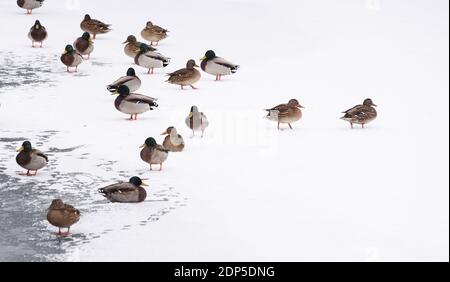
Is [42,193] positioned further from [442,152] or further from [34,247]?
[442,152]

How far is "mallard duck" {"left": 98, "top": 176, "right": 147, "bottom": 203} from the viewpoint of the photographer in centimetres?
1104

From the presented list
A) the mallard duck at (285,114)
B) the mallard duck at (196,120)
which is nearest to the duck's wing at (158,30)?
the mallard duck at (285,114)

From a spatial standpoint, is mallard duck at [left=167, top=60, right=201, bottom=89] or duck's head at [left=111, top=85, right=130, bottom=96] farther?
mallard duck at [left=167, top=60, right=201, bottom=89]

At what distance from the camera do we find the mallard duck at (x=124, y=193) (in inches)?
435

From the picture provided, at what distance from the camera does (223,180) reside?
12070mm

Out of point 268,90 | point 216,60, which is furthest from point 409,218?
point 216,60

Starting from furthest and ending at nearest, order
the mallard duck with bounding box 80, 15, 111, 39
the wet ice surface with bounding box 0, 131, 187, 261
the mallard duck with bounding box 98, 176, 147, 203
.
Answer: the mallard duck with bounding box 80, 15, 111, 39 → the mallard duck with bounding box 98, 176, 147, 203 → the wet ice surface with bounding box 0, 131, 187, 261

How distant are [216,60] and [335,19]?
683 cm

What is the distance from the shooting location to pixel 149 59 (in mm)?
18422

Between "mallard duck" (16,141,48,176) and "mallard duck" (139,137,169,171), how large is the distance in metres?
1.18

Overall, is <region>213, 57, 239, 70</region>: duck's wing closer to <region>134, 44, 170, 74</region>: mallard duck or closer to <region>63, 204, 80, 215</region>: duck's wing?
<region>134, 44, 170, 74</region>: mallard duck

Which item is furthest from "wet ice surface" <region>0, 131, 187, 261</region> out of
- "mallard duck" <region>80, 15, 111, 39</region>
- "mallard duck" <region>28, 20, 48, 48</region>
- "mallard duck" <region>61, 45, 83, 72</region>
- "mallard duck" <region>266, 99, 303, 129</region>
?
"mallard duck" <region>80, 15, 111, 39</region>

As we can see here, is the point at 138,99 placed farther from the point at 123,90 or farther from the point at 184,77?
the point at 184,77

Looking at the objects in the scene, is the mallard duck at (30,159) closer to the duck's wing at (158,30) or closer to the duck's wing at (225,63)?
the duck's wing at (225,63)
